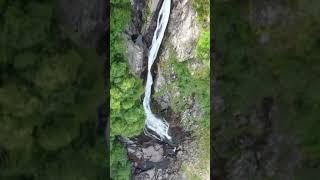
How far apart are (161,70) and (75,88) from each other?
0.60 meters

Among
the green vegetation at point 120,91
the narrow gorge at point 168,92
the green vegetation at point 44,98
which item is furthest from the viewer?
the narrow gorge at point 168,92

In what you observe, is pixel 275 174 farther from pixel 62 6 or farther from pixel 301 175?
pixel 62 6

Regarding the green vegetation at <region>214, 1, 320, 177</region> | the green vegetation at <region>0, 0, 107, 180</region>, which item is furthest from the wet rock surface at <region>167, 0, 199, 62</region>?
the green vegetation at <region>0, 0, 107, 180</region>

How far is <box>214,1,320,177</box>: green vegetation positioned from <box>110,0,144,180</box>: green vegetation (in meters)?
0.38

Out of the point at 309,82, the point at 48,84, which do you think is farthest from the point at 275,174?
the point at 48,84

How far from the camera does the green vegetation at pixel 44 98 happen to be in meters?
1.83

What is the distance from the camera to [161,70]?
238 centimetres

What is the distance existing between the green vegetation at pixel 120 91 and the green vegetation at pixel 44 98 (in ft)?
0.76

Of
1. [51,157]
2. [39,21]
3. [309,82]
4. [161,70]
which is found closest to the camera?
[39,21]

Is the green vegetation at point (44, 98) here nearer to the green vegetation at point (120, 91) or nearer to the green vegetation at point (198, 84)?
the green vegetation at point (120, 91)

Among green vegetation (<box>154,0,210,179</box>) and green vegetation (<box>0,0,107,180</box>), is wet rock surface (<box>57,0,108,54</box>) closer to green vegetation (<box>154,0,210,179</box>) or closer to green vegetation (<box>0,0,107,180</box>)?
green vegetation (<box>0,0,107,180</box>)

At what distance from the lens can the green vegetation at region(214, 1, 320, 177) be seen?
2211 mm

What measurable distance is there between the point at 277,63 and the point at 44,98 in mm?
1006

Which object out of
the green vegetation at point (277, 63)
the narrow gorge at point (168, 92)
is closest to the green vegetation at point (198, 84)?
the narrow gorge at point (168, 92)
